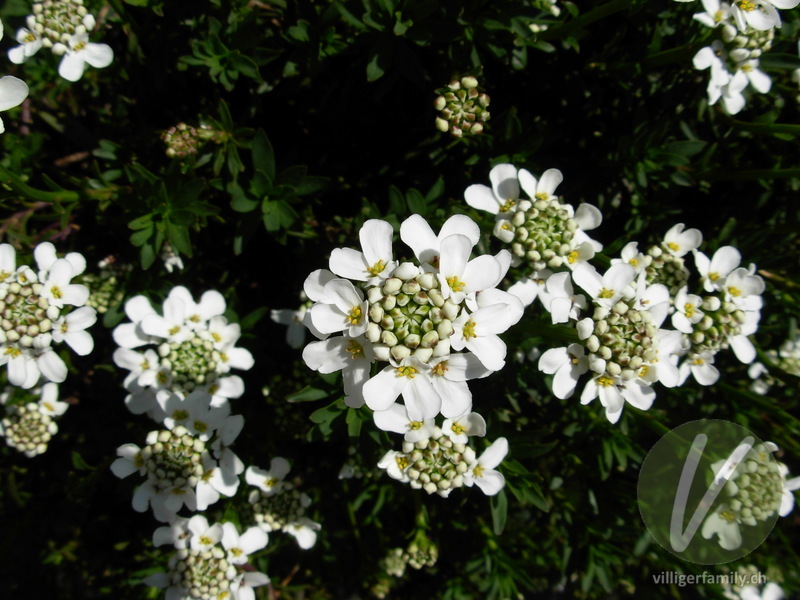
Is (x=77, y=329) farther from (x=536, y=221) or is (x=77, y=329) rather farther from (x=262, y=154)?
(x=536, y=221)

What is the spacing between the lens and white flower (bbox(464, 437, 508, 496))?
3.67m

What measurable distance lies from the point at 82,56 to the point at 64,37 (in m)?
0.15

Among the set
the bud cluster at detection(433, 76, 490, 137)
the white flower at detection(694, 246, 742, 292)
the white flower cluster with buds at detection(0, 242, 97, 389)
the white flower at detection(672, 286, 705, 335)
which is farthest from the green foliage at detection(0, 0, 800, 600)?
the white flower at detection(694, 246, 742, 292)

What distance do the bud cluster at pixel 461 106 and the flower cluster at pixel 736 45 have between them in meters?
1.42

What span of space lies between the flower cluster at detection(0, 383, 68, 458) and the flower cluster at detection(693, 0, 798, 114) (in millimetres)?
5431

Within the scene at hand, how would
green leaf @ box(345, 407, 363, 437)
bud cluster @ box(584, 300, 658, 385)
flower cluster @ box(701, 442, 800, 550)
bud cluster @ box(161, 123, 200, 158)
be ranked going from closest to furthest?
1. bud cluster @ box(584, 300, 658, 385)
2. green leaf @ box(345, 407, 363, 437)
3. flower cluster @ box(701, 442, 800, 550)
4. bud cluster @ box(161, 123, 200, 158)

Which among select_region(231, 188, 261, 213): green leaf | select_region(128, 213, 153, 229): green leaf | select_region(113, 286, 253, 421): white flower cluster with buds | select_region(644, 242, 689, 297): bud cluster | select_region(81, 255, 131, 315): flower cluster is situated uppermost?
select_region(644, 242, 689, 297): bud cluster

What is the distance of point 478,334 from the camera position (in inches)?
103

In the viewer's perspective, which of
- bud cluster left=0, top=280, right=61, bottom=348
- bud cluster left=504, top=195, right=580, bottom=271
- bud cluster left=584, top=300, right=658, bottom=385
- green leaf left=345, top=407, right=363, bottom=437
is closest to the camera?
bud cluster left=584, top=300, right=658, bottom=385

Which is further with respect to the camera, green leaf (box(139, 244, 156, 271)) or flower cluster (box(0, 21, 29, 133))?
green leaf (box(139, 244, 156, 271))

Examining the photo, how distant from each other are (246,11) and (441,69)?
154 centimetres

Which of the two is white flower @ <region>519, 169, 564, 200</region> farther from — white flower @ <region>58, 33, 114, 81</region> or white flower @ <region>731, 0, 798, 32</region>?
white flower @ <region>58, 33, 114, 81</region>

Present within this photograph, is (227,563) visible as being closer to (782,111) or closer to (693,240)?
(693,240)

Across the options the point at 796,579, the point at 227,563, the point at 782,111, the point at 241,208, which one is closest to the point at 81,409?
the point at 227,563
